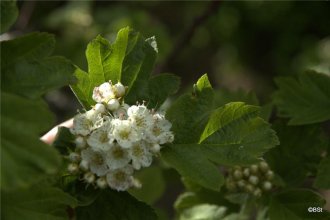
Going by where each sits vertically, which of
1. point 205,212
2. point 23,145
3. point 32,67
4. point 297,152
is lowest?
point 205,212

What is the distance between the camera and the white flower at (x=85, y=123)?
1.50 m

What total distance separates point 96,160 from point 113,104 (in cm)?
16

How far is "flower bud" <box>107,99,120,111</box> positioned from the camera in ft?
5.09

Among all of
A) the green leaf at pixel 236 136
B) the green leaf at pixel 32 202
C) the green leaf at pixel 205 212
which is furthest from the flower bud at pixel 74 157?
the green leaf at pixel 205 212

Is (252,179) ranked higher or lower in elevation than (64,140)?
lower

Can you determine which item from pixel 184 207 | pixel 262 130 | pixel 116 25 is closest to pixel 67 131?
pixel 262 130

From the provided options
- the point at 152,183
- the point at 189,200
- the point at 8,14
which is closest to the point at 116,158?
the point at 8,14

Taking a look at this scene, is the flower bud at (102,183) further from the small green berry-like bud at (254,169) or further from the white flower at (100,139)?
the small green berry-like bud at (254,169)

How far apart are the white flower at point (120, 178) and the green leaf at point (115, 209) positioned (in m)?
0.09

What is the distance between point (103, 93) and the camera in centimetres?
158

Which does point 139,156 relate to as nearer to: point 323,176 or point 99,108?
point 99,108

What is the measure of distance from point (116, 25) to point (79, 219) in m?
2.21

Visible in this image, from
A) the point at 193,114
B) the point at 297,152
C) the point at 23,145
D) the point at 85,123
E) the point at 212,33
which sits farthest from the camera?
the point at 212,33

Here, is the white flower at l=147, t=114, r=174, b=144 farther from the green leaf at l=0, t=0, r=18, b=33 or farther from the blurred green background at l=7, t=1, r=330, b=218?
the blurred green background at l=7, t=1, r=330, b=218
